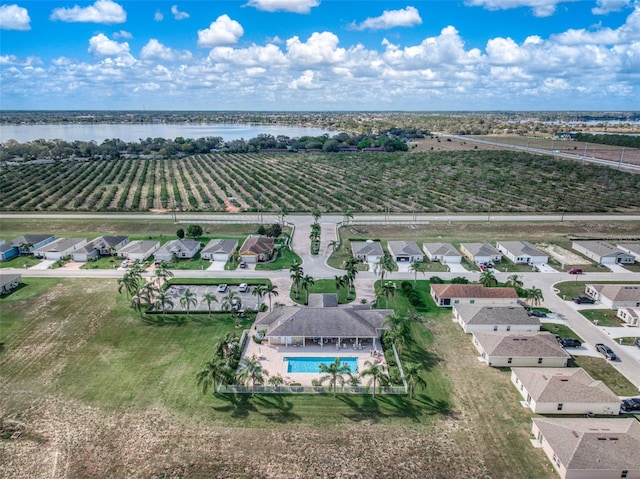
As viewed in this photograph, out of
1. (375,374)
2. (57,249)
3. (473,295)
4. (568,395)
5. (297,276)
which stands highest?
(297,276)

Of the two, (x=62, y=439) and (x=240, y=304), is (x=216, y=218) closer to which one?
(x=240, y=304)

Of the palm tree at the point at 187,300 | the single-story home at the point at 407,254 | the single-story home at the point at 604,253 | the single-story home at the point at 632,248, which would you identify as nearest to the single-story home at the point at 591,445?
the palm tree at the point at 187,300

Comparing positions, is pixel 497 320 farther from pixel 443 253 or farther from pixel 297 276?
pixel 297 276

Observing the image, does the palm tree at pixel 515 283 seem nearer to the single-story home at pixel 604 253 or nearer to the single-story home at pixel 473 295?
the single-story home at pixel 473 295

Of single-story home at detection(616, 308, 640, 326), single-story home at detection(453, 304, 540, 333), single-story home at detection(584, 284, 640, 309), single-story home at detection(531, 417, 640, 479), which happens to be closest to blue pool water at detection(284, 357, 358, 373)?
single-story home at detection(453, 304, 540, 333)

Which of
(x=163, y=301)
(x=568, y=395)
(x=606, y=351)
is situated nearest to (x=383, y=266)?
(x=606, y=351)
